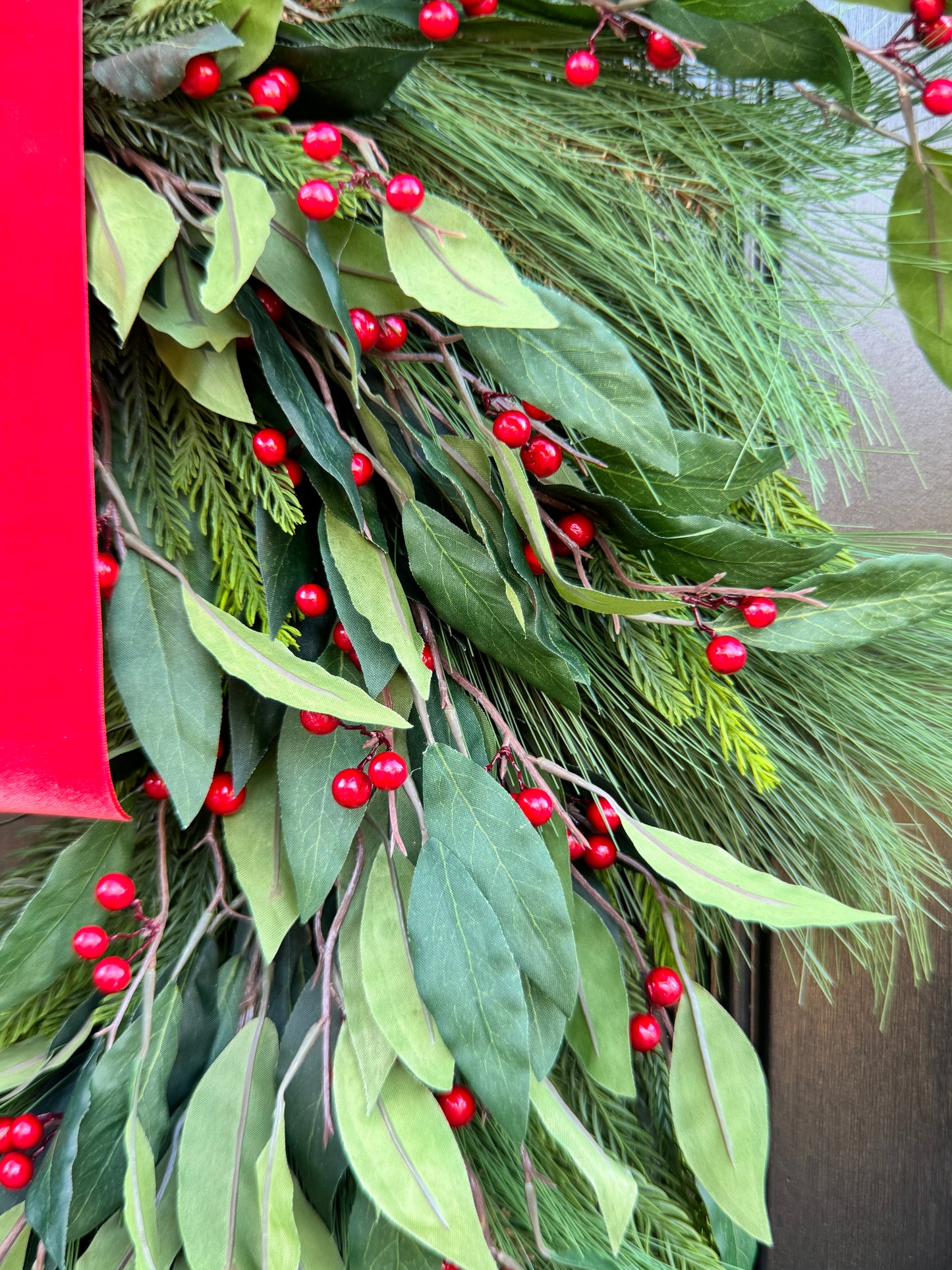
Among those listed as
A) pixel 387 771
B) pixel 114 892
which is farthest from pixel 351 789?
pixel 114 892

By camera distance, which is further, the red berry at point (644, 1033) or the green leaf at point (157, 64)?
the red berry at point (644, 1033)

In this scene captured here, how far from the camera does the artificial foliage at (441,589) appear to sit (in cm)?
35

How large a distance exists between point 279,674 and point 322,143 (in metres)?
0.19

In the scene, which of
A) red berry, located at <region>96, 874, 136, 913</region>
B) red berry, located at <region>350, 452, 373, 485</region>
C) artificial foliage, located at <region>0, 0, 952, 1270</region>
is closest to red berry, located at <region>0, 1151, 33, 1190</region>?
artificial foliage, located at <region>0, 0, 952, 1270</region>

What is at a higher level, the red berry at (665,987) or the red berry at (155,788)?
the red berry at (155,788)

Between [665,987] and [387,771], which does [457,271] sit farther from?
[665,987]

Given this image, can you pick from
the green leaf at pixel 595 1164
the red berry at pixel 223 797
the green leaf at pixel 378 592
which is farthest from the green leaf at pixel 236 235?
the green leaf at pixel 595 1164

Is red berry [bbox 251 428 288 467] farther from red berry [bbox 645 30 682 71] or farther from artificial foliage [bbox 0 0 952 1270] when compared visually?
red berry [bbox 645 30 682 71]

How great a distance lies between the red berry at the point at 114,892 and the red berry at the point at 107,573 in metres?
0.12

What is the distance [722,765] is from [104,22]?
0.42 meters

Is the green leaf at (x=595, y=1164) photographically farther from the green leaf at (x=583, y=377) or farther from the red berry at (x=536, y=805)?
the green leaf at (x=583, y=377)

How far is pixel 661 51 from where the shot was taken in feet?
1.19

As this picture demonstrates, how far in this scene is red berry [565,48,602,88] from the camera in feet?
1.18

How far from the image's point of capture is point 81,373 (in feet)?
1.14
